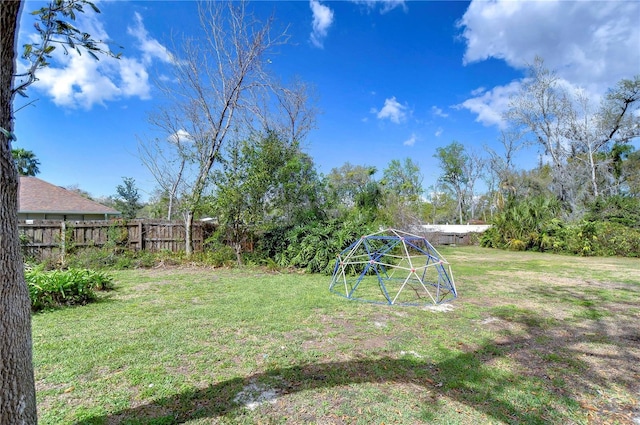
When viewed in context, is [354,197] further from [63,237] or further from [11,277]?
[11,277]

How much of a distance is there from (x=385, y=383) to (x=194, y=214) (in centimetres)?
935

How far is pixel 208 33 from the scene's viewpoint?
34.5ft

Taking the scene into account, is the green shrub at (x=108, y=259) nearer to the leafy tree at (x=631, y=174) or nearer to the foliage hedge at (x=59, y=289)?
the foliage hedge at (x=59, y=289)

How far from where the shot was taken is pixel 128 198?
23.6 metres

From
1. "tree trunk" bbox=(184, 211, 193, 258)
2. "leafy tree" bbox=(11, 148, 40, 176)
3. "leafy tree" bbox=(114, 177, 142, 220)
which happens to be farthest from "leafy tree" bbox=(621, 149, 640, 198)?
"leafy tree" bbox=(11, 148, 40, 176)

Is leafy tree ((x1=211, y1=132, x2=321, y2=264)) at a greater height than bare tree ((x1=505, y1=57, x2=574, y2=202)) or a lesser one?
lesser

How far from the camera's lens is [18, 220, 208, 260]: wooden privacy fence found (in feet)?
28.6

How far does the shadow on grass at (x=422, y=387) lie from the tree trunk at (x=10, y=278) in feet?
3.02

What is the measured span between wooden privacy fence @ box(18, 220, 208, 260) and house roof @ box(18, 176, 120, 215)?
6.13m

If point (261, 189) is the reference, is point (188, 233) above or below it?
below

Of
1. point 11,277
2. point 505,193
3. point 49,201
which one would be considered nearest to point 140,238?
point 49,201

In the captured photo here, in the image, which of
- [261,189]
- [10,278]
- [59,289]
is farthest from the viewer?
[261,189]

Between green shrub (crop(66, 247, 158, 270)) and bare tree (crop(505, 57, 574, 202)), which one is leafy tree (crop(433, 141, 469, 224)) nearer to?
bare tree (crop(505, 57, 574, 202))

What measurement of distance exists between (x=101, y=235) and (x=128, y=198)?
53.1 feet
